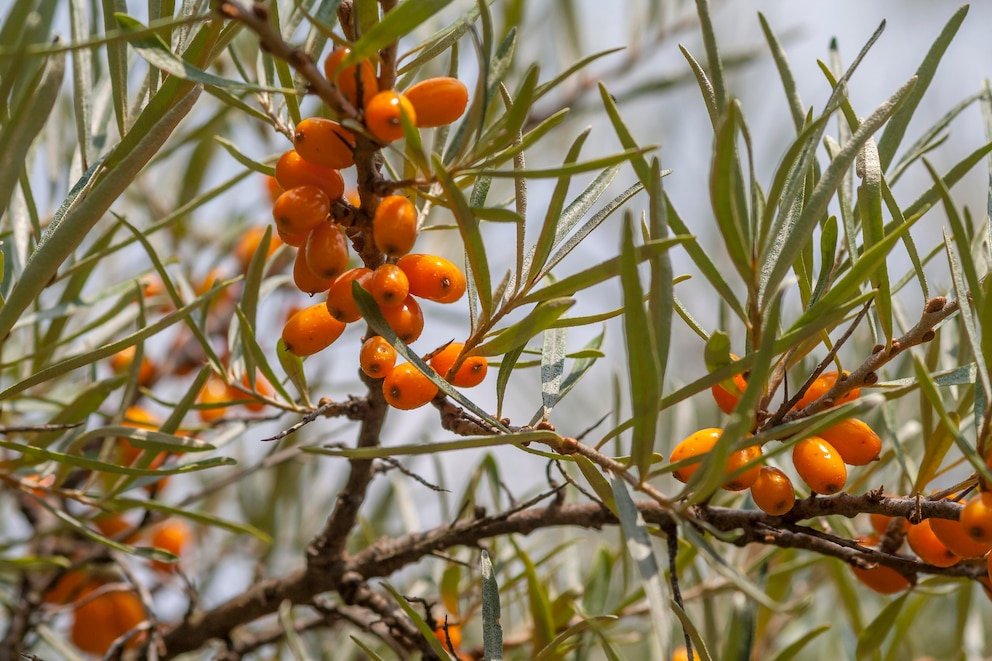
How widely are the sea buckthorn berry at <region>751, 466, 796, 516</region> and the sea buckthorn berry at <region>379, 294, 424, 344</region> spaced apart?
198 millimetres

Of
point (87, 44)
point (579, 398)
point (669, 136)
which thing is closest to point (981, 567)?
point (87, 44)

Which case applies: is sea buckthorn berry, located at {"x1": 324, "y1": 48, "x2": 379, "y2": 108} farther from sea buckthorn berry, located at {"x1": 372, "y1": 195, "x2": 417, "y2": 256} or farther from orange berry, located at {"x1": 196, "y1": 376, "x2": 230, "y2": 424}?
orange berry, located at {"x1": 196, "y1": 376, "x2": 230, "y2": 424}

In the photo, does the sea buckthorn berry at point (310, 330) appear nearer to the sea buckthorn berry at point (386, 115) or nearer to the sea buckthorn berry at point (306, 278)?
Answer: the sea buckthorn berry at point (306, 278)

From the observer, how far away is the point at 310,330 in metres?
0.47

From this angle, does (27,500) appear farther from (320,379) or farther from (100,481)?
(320,379)

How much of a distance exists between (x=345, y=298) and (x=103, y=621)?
2.51 feet

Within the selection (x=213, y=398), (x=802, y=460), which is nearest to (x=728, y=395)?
(x=802, y=460)

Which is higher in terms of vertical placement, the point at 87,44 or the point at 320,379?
the point at 320,379

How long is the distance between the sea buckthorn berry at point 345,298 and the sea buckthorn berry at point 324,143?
0.19ft

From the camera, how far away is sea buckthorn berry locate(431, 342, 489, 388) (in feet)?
1.59

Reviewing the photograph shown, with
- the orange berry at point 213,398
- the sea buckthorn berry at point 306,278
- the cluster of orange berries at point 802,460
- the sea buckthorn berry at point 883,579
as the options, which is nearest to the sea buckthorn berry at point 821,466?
the cluster of orange berries at point 802,460

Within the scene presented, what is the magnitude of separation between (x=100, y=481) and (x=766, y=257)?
678mm

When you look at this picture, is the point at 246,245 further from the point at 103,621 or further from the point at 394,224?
the point at 394,224

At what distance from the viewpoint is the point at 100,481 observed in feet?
2.75
